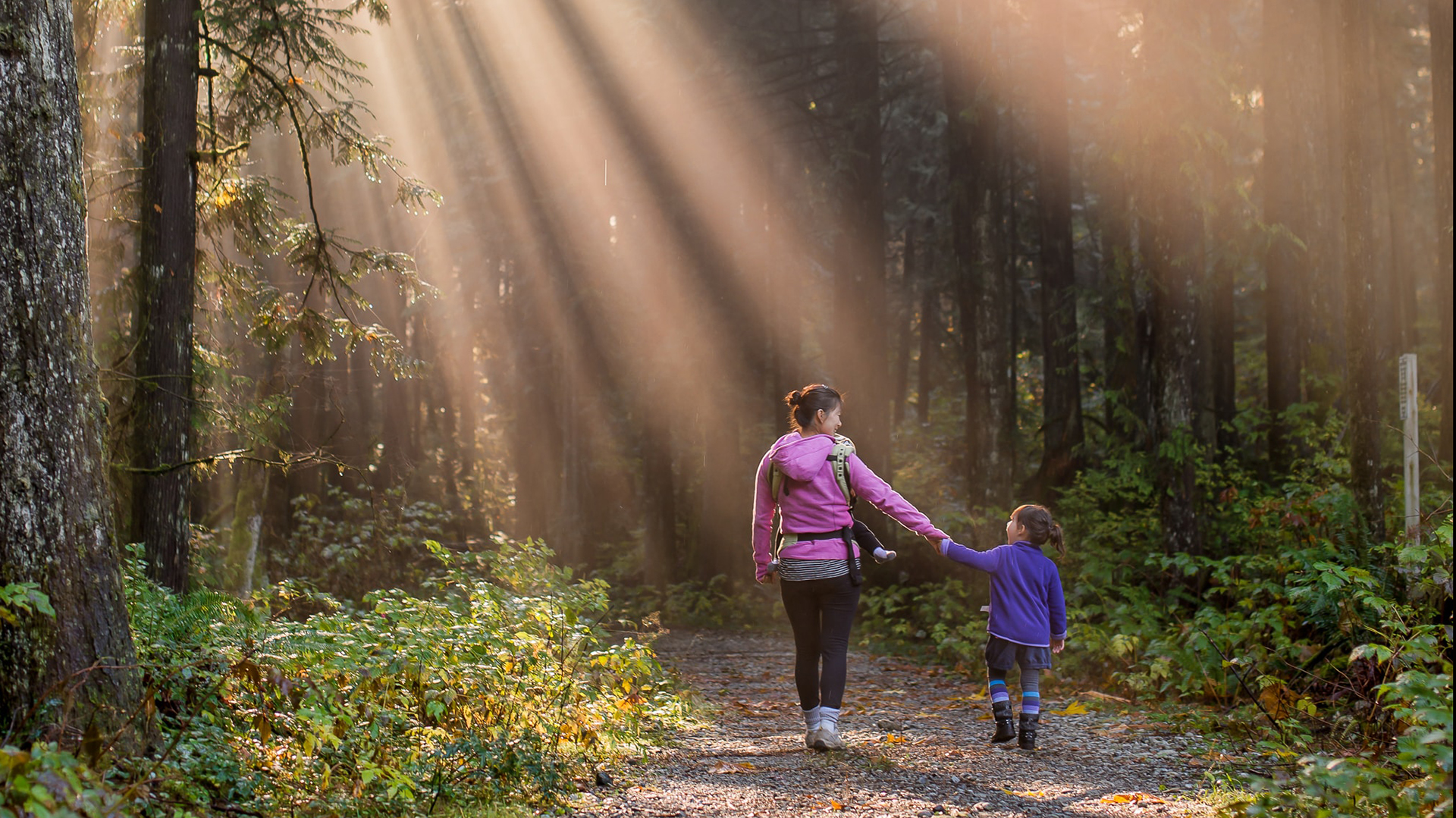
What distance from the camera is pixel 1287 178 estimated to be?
16.1 meters

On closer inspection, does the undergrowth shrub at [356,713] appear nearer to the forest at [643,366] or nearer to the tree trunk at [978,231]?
the forest at [643,366]

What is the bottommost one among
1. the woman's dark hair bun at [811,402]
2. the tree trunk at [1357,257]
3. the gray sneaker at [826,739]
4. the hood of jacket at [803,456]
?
the gray sneaker at [826,739]

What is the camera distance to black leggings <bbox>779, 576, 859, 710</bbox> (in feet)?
19.4

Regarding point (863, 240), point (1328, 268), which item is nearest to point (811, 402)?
point (863, 240)

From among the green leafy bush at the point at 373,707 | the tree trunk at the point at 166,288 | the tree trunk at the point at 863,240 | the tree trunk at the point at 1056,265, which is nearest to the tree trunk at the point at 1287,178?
the tree trunk at the point at 1056,265

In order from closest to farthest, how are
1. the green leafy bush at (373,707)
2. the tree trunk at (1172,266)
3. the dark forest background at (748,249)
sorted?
the green leafy bush at (373,707)
the tree trunk at (1172,266)
the dark forest background at (748,249)

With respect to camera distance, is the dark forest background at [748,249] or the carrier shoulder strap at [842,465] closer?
the carrier shoulder strap at [842,465]

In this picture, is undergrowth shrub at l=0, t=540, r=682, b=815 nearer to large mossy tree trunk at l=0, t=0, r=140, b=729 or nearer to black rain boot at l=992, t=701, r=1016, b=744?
large mossy tree trunk at l=0, t=0, r=140, b=729

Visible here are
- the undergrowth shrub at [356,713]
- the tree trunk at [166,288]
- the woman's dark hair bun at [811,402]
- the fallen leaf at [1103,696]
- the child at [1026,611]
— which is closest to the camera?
the undergrowth shrub at [356,713]

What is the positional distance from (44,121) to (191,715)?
274cm

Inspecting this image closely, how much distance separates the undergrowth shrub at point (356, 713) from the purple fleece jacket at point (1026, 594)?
2.36m

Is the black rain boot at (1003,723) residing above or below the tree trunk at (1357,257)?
below

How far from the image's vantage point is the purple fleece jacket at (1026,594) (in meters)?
6.31

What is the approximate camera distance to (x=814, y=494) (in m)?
5.96
